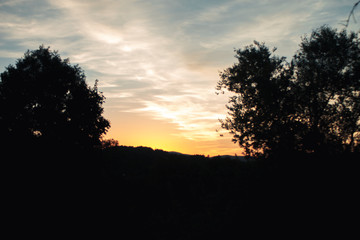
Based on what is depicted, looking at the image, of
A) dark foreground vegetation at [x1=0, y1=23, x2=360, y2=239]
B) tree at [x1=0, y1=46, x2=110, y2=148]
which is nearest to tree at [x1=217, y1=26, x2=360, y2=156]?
dark foreground vegetation at [x1=0, y1=23, x2=360, y2=239]

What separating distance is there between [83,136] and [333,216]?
3035 centimetres

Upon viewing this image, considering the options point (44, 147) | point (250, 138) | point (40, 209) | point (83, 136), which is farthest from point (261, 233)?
point (83, 136)

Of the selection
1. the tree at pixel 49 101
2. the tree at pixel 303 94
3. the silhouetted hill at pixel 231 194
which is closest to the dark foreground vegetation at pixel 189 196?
the silhouetted hill at pixel 231 194

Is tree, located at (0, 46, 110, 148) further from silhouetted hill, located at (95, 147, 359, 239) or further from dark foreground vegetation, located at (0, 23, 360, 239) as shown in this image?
silhouetted hill, located at (95, 147, 359, 239)

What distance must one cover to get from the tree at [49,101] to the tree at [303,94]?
2011 centimetres

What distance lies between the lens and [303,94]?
27.8 metres

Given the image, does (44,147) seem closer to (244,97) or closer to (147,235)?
(147,235)

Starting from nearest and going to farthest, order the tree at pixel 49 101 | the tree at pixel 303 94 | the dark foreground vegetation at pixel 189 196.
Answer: the dark foreground vegetation at pixel 189 196 → the tree at pixel 303 94 → the tree at pixel 49 101

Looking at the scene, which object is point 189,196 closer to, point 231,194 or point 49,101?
point 231,194

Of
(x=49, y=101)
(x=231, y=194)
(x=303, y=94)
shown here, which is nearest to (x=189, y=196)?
(x=231, y=194)

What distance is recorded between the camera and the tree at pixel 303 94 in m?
26.7

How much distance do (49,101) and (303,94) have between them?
1264 inches

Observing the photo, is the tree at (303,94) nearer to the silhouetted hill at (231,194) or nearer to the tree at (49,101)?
the silhouetted hill at (231,194)


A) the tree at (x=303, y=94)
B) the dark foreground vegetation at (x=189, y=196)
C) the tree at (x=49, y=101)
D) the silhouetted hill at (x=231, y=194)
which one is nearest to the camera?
the dark foreground vegetation at (x=189, y=196)
